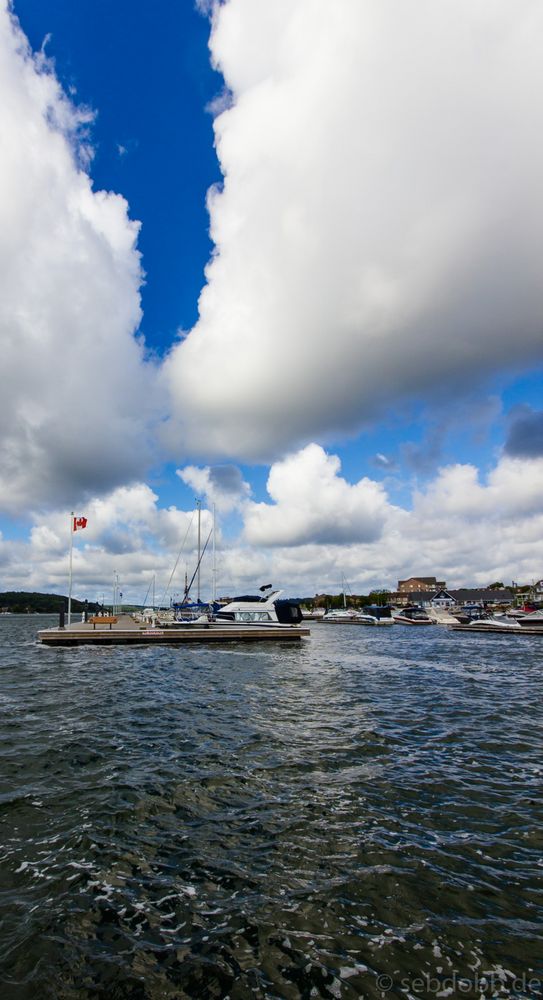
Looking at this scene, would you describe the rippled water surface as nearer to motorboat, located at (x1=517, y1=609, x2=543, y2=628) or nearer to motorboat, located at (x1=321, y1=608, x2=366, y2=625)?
motorboat, located at (x1=517, y1=609, x2=543, y2=628)

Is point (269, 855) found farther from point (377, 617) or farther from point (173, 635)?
point (377, 617)

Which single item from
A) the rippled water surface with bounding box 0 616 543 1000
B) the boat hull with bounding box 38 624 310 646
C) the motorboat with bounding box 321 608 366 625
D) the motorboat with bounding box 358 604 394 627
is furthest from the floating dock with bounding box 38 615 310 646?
the motorboat with bounding box 321 608 366 625

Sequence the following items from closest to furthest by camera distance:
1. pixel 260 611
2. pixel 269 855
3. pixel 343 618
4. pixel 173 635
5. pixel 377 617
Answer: pixel 269 855
pixel 173 635
pixel 260 611
pixel 377 617
pixel 343 618

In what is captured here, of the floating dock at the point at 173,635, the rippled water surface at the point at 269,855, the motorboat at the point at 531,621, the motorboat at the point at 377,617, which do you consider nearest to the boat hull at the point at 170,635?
the floating dock at the point at 173,635

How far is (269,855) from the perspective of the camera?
23.7 ft

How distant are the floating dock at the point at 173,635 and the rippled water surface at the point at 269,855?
29955mm

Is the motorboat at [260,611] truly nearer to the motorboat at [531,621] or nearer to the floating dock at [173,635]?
the floating dock at [173,635]

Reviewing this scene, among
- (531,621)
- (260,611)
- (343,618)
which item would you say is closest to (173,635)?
(260,611)

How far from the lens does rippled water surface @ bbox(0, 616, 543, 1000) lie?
5.02m

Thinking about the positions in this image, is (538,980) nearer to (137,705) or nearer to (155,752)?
(155,752)

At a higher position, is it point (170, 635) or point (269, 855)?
point (269, 855)

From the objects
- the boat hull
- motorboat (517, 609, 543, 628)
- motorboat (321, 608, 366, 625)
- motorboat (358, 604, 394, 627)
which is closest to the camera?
Answer: the boat hull

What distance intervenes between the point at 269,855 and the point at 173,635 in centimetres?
4207

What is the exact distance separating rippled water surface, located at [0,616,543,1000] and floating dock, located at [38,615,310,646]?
30.0 meters
